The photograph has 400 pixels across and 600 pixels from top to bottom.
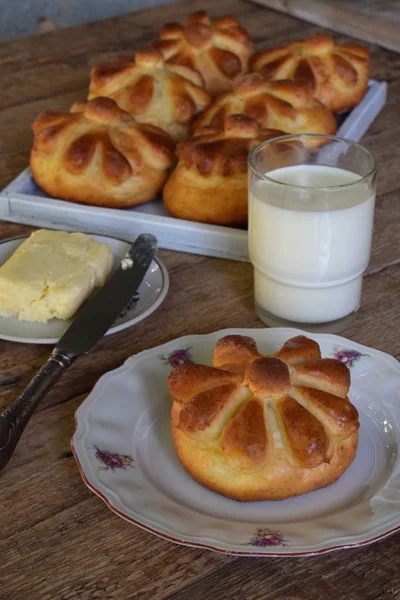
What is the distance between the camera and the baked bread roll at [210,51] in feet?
5.07

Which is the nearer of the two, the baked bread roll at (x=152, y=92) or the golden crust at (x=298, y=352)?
the golden crust at (x=298, y=352)

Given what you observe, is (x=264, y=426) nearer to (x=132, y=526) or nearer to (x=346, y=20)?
(x=132, y=526)

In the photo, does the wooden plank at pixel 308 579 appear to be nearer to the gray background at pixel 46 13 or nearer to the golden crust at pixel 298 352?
the golden crust at pixel 298 352

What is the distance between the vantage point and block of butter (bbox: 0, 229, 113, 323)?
3.37 ft

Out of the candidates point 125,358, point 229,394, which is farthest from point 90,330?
point 229,394

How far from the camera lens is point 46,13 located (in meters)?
3.27

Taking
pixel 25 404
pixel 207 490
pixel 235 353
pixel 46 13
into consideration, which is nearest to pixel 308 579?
pixel 207 490

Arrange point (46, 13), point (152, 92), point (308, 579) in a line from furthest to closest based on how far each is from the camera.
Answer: point (46, 13)
point (152, 92)
point (308, 579)

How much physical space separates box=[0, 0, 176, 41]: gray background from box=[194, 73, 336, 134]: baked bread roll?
6.83 ft

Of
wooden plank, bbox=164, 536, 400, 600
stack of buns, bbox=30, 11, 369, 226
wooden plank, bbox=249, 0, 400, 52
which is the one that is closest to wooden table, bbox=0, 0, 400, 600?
wooden plank, bbox=164, 536, 400, 600

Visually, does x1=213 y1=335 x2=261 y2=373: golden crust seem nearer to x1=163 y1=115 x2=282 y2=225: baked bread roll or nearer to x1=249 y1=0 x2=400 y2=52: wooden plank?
x1=163 y1=115 x2=282 y2=225: baked bread roll

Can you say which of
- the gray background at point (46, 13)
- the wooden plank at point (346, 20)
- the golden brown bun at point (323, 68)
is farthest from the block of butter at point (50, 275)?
the gray background at point (46, 13)

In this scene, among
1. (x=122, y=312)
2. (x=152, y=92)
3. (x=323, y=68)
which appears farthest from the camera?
(x=323, y=68)

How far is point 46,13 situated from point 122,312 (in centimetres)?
253
